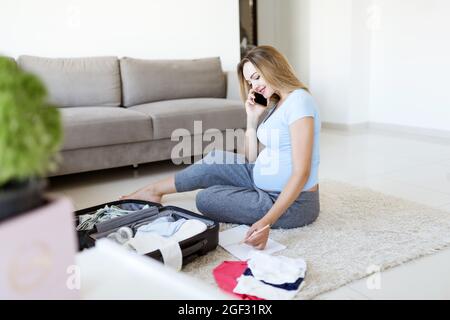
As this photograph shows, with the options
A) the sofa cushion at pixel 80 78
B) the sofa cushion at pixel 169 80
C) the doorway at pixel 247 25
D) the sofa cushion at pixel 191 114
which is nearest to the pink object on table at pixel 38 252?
the sofa cushion at pixel 191 114

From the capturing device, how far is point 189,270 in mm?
1624

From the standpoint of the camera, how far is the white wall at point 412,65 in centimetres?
404

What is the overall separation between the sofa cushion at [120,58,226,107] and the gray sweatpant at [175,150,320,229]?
1.39 metres

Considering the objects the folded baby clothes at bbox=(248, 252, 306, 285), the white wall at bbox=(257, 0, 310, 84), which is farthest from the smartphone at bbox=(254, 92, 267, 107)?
the white wall at bbox=(257, 0, 310, 84)

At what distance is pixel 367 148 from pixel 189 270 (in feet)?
8.51

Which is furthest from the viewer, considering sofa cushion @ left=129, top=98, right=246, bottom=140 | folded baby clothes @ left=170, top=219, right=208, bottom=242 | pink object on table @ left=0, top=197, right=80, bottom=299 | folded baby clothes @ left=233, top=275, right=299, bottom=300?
sofa cushion @ left=129, top=98, right=246, bottom=140

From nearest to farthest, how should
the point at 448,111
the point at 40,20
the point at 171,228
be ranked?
the point at 171,228 → the point at 40,20 → the point at 448,111

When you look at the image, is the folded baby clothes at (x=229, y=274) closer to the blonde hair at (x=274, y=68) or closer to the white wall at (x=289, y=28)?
the blonde hair at (x=274, y=68)

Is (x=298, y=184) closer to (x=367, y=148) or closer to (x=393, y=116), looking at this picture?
(x=367, y=148)

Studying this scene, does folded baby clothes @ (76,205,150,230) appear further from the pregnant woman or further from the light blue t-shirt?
the light blue t-shirt

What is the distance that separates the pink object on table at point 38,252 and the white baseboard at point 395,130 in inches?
161

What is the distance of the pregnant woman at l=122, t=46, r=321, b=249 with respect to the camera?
5.75 ft

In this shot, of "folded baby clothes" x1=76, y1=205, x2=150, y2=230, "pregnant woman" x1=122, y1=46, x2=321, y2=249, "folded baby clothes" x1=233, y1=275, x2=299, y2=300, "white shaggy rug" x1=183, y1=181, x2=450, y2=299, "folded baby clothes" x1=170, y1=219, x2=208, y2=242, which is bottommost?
"white shaggy rug" x1=183, y1=181, x2=450, y2=299
